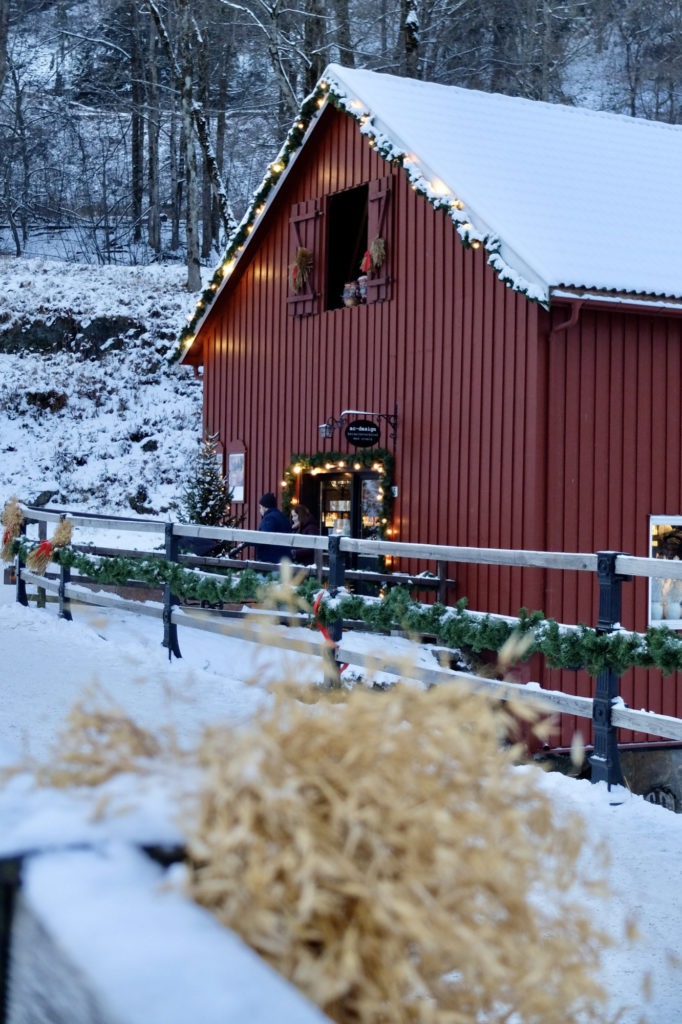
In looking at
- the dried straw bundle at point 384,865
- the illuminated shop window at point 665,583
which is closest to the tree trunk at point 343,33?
the illuminated shop window at point 665,583

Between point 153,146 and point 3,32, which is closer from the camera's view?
point 3,32

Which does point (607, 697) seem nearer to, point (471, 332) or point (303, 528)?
point (471, 332)

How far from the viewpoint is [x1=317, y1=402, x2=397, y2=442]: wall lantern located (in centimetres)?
1332

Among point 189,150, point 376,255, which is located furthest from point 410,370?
point 189,150

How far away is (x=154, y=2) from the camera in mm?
27188

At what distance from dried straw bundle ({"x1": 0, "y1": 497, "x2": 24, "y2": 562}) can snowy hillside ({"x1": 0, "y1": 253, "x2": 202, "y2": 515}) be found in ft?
35.6

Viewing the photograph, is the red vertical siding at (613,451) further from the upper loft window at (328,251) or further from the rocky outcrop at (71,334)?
the rocky outcrop at (71,334)

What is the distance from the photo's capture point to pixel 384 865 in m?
1.47

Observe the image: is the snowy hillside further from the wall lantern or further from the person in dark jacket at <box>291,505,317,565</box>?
the wall lantern

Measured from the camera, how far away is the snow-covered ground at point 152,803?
4.80 feet

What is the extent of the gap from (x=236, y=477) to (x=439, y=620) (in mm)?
8869

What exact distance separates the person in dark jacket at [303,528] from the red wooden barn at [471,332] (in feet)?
1.68

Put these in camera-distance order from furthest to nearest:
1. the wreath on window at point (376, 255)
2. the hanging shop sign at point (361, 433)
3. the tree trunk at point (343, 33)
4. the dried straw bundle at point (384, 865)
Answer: the tree trunk at point (343, 33), the wreath on window at point (376, 255), the hanging shop sign at point (361, 433), the dried straw bundle at point (384, 865)

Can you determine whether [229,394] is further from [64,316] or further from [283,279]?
[64,316]
